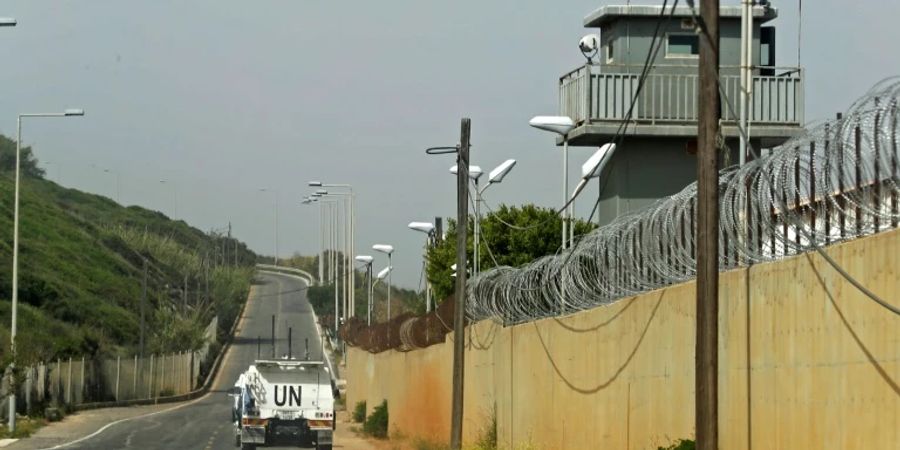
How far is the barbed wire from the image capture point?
31.9 feet

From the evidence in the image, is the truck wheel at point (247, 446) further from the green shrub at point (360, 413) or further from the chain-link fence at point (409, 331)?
the green shrub at point (360, 413)

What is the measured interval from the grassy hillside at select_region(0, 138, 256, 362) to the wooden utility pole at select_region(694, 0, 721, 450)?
34.4 m

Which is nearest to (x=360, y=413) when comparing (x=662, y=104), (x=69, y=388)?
(x=69, y=388)

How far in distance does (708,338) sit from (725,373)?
1.34 meters

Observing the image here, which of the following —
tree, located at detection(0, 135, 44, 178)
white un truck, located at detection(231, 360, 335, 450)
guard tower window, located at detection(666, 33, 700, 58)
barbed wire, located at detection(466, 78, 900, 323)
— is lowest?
white un truck, located at detection(231, 360, 335, 450)

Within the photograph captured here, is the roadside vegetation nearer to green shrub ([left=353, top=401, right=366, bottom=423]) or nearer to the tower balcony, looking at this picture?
green shrub ([left=353, top=401, right=366, bottom=423])

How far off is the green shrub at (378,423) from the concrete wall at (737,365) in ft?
59.4

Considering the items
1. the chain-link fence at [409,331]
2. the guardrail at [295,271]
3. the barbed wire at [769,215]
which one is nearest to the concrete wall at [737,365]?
the barbed wire at [769,215]

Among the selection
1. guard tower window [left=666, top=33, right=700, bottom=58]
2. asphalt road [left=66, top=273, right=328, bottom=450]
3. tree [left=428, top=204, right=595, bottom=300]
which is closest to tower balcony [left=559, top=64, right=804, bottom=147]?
guard tower window [left=666, top=33, right=700, bottom=58]

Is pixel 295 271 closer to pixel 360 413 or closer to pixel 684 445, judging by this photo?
pixel 360 413

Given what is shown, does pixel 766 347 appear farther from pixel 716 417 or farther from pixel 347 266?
pixel 347 266

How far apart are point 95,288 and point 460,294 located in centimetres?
6828

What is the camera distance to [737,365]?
14.1 metres

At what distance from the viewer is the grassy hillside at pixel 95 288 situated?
70.8 metres
